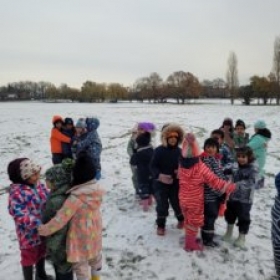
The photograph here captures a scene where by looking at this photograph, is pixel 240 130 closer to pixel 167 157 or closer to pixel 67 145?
pixel 167 157

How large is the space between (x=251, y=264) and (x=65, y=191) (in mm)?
2580

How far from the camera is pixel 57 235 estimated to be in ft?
8.48

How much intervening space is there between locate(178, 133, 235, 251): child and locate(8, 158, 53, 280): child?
1.81 metres

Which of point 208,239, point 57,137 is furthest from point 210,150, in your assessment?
point 57,137

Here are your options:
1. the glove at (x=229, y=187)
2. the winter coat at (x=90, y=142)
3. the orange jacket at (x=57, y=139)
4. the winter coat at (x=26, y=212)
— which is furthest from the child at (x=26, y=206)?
the orange jacket at (x=57, y=139)

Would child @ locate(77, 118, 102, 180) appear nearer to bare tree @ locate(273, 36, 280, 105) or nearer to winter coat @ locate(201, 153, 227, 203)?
winter coat @ locate(201, 153, 227, 203)

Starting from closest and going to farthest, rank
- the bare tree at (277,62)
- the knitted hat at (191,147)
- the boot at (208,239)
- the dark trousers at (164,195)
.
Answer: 1. the knitted hat at (191,147)
2. the boot at (208,239)
3. the dark trousers at (164,195)
4. the bare tree at (277,62)

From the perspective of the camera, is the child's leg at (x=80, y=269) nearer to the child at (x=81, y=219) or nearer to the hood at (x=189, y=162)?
the child at (x=81, y=219)

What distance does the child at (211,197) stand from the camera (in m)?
3.67

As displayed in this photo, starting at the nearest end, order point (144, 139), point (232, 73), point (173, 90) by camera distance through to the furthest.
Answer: point (144, 139) < point (232, 73) < point (173, 90)

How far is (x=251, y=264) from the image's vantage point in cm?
348

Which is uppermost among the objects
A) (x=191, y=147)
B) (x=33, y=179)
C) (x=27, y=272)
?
(x=191, y=147)

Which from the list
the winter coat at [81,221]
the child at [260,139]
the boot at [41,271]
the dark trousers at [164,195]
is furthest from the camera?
the child at [260,139]

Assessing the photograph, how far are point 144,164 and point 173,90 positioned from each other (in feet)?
231
